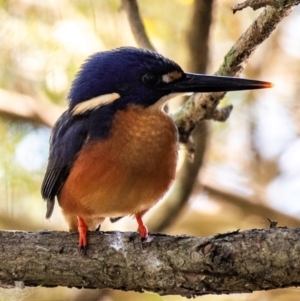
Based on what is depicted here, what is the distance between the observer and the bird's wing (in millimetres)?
→ 3221

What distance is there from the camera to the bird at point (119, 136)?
3088 millimetres

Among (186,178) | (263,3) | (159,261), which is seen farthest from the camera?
(186,178)

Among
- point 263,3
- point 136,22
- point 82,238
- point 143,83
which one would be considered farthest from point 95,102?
point 263,3

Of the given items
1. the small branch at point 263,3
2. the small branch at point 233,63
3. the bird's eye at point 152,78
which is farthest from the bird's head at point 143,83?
the small branch at point 263,3

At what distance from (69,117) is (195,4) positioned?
960mm

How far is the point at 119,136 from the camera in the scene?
311cm

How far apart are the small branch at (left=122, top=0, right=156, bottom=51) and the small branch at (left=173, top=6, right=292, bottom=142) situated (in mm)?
496

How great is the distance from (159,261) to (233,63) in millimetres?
1234

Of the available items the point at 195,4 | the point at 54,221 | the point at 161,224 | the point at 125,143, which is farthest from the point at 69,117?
the point at 54,221

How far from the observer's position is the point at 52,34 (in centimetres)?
442

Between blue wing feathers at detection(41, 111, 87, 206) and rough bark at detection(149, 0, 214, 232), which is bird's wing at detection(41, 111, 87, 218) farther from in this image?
rough bark at detection(149, 0, 214, 232)

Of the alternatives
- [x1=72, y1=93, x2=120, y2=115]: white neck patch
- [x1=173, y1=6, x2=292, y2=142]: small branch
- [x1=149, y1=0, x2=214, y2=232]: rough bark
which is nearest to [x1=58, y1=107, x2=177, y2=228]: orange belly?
[x1=72, y1=93, x2=120, y2=115]: white neck patch

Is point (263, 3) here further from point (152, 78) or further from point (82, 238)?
point (82, 238)

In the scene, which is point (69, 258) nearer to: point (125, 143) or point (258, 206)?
point (125, 143)
